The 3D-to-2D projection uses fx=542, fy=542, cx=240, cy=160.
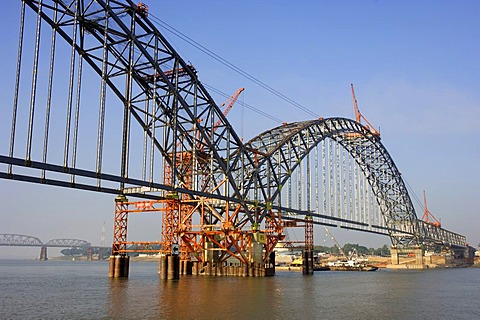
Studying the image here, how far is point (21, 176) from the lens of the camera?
4091 cm

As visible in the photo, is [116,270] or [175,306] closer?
[175,306]

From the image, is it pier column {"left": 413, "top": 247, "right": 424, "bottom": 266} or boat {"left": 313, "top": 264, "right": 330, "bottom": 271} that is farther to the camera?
pier column {"left": 413, "top": 247, "right": 424, "bottom": 266}

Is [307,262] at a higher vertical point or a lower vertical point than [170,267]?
higher

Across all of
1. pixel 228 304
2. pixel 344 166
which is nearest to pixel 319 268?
pixel 344 166

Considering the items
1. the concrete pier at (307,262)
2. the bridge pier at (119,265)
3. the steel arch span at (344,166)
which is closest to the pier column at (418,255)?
the steel arch span at (344,166)

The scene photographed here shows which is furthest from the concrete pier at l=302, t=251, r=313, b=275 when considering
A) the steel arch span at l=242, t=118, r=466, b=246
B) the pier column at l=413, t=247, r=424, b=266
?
the pier column at l=413, t=247, r=424, b=266

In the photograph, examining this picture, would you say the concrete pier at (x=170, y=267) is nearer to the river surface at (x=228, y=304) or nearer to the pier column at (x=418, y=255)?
the river surface at (x=228, y=304)

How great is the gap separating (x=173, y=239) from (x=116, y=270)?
27.6 ft

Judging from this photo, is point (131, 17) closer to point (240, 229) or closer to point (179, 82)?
point (179, 82)

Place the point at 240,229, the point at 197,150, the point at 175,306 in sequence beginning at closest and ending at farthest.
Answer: the point at 175,306 → the point at 197,150 → the point at 240,229

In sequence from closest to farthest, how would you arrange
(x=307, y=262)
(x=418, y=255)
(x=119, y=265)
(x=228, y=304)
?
1. (x=228, y=304)
2. (x=119, y=265)
3. (x=307, y=262)
4. (x=418, y=255)

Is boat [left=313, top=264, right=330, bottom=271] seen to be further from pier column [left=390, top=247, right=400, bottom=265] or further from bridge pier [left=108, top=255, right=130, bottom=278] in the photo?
bridge pier [left=108, top=255, right=130, bottom=278]

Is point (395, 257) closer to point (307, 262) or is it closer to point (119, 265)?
point (307, 262)

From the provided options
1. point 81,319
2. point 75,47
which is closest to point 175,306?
point 81,319
